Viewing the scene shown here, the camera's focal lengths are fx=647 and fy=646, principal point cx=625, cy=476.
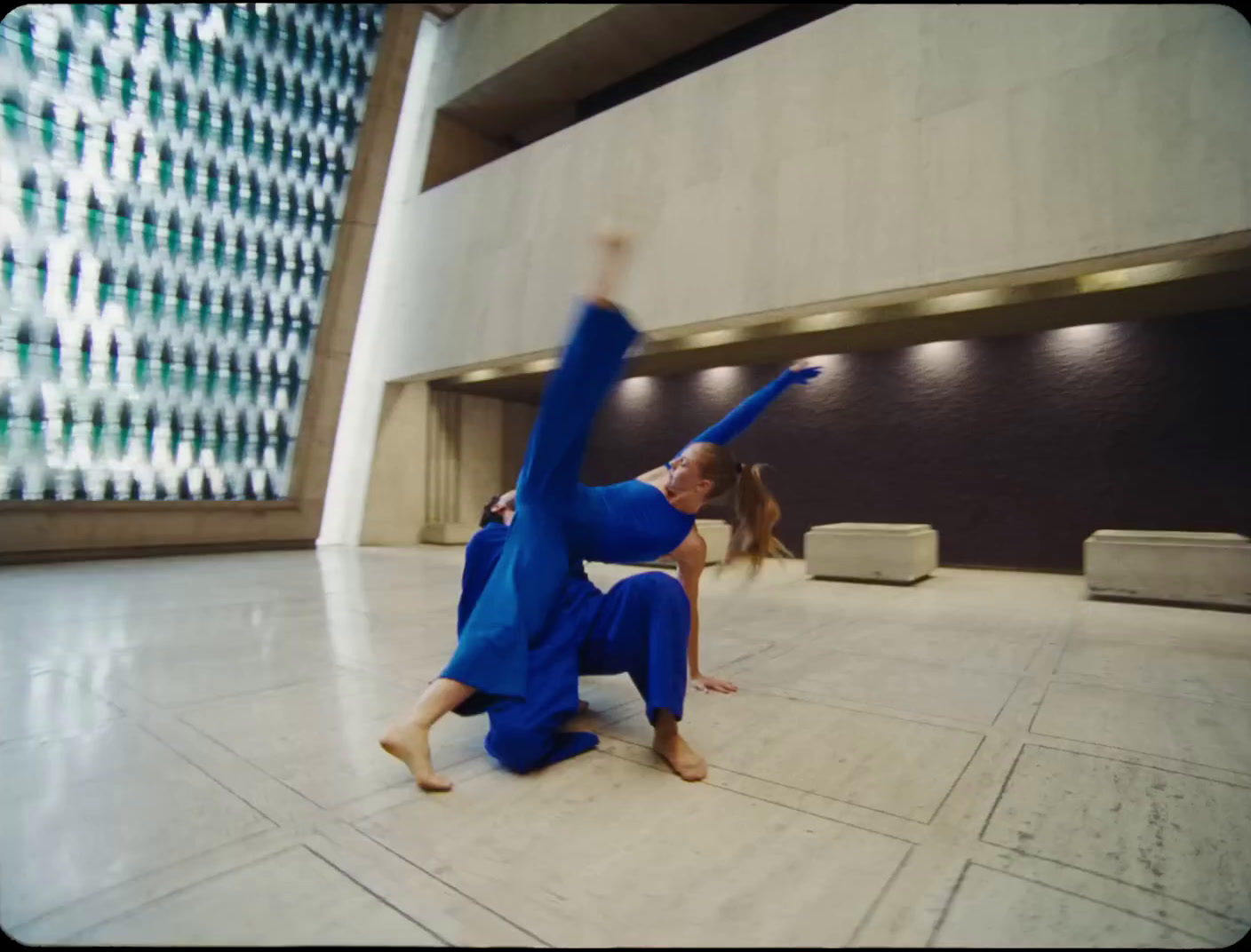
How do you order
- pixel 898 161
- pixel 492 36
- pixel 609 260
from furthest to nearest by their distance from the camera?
pixel 492 36 → pixel 898 161 → pixel 609 260

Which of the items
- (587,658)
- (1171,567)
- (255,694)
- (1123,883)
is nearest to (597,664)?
(587,658)

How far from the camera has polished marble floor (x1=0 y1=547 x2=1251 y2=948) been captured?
1261mm

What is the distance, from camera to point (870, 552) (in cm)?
686

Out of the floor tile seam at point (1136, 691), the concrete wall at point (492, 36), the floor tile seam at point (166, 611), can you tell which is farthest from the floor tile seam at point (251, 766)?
the concrete wall at point (492, 36)

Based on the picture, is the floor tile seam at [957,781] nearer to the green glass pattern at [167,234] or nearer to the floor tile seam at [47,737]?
the floor tile seam at [47,737]

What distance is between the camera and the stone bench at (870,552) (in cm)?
672

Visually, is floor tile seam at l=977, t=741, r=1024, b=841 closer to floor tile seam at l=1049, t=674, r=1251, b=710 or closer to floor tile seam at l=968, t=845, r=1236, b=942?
floor tile seam at l=968, t=845, r=1236, b=942

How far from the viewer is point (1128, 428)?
7.41 m

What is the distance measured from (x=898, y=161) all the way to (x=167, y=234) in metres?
9.61

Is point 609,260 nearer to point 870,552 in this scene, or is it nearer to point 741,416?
point 741,416

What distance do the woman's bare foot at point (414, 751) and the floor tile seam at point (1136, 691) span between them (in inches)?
110

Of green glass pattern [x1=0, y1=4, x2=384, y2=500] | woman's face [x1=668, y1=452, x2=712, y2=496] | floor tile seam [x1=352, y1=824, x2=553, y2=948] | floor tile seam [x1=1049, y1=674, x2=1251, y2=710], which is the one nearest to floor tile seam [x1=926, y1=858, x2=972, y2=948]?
floor tile seam [x1=352, y1=824, x2=553, y2=948]

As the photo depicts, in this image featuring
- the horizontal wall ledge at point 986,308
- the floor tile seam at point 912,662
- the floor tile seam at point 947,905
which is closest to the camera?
the floor tile seam at point 947,905

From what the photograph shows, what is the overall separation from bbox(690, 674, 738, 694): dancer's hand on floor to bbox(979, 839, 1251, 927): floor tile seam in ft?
4.44
